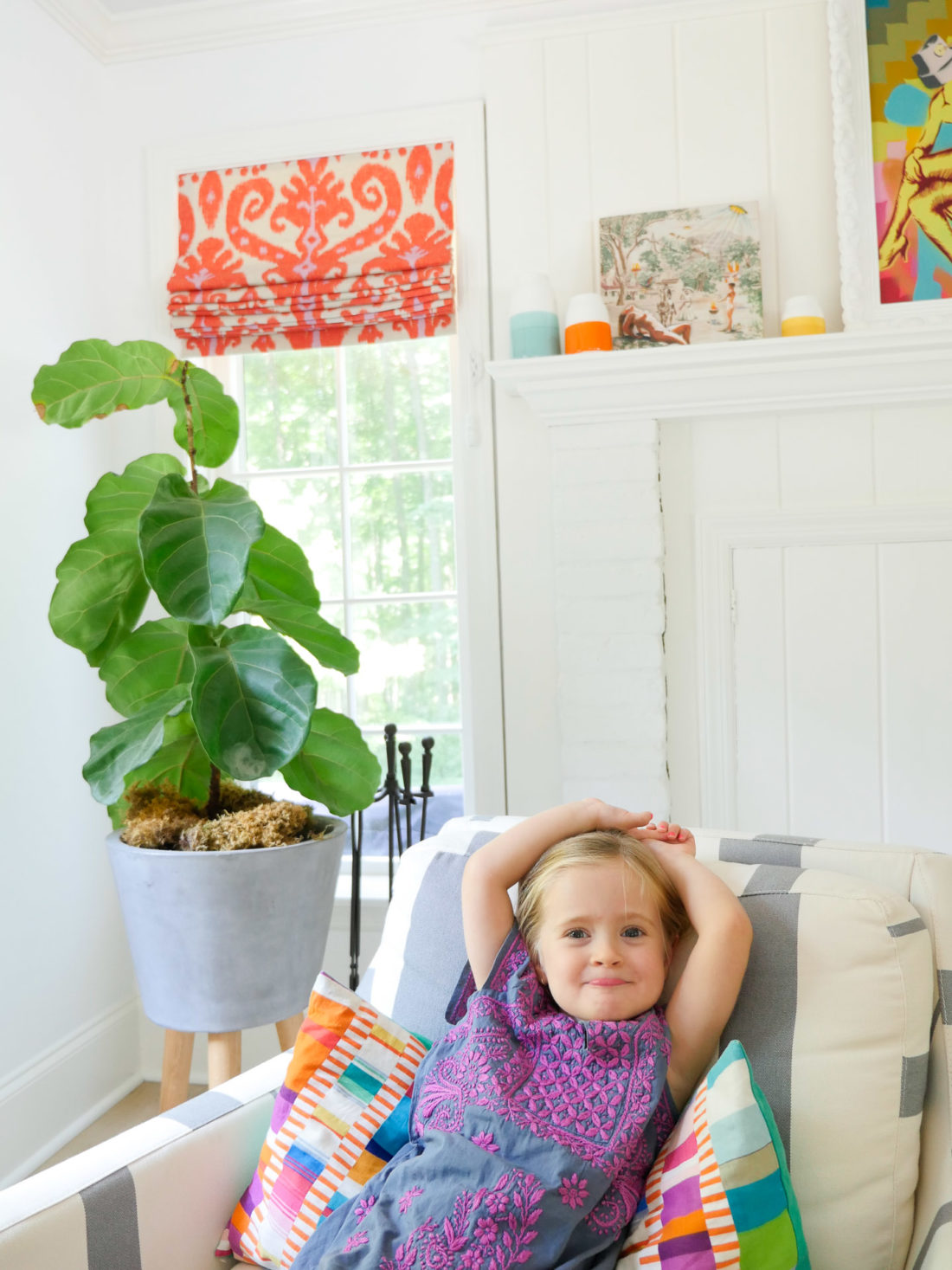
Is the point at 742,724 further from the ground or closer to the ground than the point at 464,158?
closer to the ground

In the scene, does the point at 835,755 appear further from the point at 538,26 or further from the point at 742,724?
the point at 538,26

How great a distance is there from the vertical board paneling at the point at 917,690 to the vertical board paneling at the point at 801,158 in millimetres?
580

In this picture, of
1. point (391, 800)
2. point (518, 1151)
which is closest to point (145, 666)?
point (391, 800)

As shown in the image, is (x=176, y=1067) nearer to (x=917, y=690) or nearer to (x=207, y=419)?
(x=207, y=419)

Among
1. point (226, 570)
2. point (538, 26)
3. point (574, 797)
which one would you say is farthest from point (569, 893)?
point (538, 26)

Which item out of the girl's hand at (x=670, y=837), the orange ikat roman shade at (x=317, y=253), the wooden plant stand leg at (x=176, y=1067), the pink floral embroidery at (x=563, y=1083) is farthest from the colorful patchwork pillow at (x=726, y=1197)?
the orange ikat roman shade at (x=317, y=253)

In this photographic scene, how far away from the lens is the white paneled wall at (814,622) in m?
2.25

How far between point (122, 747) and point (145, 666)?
201mm

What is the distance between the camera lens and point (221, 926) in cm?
177

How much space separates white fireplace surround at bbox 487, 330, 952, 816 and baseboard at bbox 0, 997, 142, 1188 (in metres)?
1.31

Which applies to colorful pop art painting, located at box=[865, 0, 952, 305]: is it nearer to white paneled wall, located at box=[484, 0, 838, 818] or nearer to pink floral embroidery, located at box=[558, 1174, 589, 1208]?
white paneled wall, located at box=[484, 0, 838, 818]

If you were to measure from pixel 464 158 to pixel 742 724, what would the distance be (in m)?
1.51

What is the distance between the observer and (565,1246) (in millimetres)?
964

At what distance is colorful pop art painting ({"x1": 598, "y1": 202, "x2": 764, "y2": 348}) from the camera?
231cm
